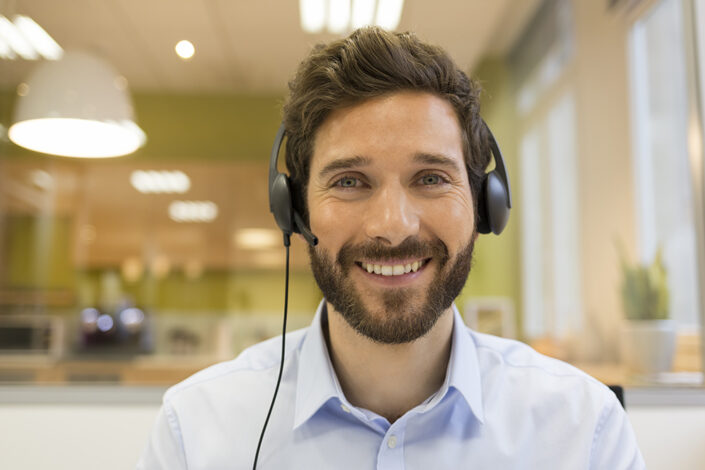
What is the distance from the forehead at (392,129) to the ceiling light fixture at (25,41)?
1540mm

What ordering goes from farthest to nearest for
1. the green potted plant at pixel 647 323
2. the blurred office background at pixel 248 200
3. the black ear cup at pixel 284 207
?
the green potted plant at pixel 647 323 < the blurred office background at pixel 248 200 < the black ear cup at pixel 284 207

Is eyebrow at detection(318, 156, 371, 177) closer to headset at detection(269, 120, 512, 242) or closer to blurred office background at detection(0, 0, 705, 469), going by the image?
headset at detection(269, 120, 512, 242)

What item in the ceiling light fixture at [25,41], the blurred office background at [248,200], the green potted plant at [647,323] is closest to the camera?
the blurred office background at [248,200]

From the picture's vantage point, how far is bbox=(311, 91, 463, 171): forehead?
3.17 feet

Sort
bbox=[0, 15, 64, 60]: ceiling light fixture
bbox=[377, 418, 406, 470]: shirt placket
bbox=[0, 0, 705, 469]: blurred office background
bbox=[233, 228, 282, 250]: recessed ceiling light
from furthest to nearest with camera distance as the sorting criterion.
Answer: bbox=[233, 228, 282, 250]: recessed ceiling light
bbox=[0, 15, 64, 60]: ceiling light fixture
bbox=[0, 0, 705, 469]: blurred office background
bbox=[377, 418, 406, 470]: shirt placket

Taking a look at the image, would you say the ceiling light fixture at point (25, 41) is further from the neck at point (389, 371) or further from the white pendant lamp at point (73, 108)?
the neck at point (389, 371)

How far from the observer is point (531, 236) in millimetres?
3857

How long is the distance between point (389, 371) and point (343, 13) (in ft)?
6.11

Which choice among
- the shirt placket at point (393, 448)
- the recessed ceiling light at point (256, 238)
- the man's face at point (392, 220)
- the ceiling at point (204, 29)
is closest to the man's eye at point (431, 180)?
the man's face at point (392, 220)

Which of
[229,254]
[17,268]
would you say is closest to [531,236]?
[229,254]

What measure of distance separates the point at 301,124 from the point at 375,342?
0.38 meters

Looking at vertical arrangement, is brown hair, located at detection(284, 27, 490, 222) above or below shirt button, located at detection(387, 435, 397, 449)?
above

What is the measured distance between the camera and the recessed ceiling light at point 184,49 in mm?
2304

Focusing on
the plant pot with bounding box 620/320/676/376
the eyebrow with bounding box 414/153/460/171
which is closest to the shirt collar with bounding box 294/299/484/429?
the eyebrow with bounding box 414/153/460/171
